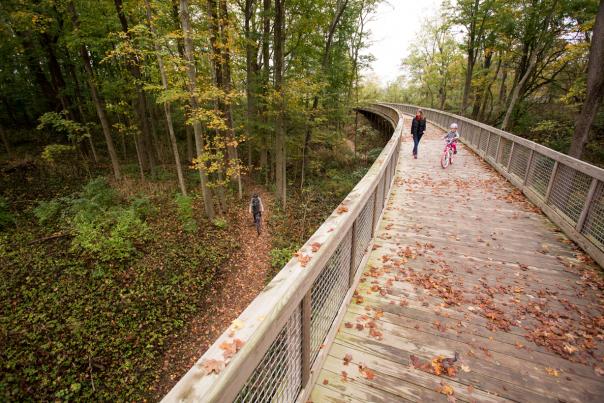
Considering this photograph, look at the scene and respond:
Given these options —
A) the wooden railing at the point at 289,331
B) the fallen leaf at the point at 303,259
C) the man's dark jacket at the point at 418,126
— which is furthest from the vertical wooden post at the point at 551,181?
the fallen leaf at the point at 303,259

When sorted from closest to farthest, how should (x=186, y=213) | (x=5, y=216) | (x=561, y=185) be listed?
1. (x=561, y=185)
2. (x=5, y=216)
3. (x=186, y=213)

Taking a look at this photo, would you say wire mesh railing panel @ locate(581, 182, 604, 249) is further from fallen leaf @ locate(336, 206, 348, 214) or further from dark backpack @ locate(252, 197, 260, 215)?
dark backpack @ locate(252, 197, 260, 215)

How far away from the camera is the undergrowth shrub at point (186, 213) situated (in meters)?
11.6

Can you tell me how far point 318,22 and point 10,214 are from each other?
1543 centimetres

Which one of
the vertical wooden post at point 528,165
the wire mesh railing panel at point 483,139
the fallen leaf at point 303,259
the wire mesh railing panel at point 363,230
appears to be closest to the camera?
the fallen leaf at point 303,259

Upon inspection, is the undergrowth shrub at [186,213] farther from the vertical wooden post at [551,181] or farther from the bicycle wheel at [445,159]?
the vertical wooden post at [551,181]

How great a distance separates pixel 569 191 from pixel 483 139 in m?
7.18

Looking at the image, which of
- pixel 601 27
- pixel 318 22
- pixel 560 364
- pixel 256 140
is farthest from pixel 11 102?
pixel 601 27

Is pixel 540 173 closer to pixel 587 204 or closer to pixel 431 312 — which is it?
pixel 587 204

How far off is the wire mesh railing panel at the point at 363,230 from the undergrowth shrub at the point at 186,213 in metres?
8.90

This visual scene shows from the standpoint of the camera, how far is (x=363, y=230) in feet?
13.8

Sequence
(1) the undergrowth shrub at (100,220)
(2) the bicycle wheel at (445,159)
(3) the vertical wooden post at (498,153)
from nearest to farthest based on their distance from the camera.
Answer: (3) the vertical wooden post at (498,153) → (1) the undergrowth shrub at (100,220) → (2) the bicycle wheel at (445,159)

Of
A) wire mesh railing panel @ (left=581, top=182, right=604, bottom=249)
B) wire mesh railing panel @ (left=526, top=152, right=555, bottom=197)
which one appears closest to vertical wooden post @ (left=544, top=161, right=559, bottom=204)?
wire mesh railing panel @ (left=526, top=152, right=555, bottom=197)

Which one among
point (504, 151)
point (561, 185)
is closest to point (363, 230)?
point (561, 185)
